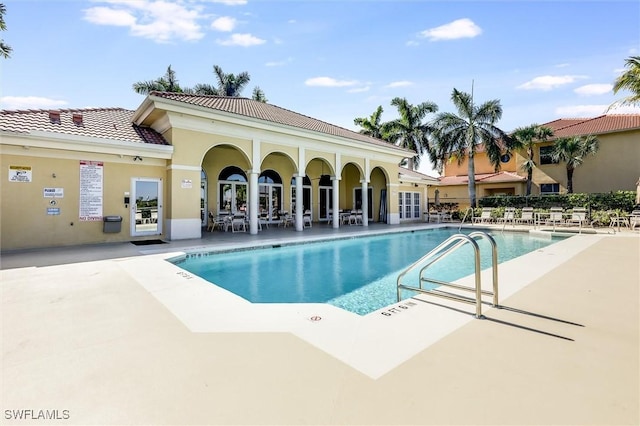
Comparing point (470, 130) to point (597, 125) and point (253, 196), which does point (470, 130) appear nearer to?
point (597, 125)

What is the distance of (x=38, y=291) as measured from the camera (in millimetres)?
4875

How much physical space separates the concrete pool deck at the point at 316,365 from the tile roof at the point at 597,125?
82.7ft

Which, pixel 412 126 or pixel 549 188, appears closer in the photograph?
pixel 549 188

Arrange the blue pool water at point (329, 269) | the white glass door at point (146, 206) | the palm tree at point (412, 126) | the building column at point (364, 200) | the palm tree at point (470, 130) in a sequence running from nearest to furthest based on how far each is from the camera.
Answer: the blue pool water at point (329, 269) < the white glass door at point (146, 206) < the building column at point (364, 200) < the palm tree at point (470, 130) < the palm tree at point (412, 126)

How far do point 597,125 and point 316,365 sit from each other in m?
31.4

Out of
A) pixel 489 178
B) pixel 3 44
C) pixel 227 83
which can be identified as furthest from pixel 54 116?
pixel 489 178

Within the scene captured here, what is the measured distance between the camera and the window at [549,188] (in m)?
24.7

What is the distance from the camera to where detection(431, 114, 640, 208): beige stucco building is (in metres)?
21.9

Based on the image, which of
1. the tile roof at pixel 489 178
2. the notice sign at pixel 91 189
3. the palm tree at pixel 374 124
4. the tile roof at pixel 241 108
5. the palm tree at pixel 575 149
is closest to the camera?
the notice sign at pixel 91 189

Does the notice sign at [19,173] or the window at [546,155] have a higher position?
the window at [546,155]

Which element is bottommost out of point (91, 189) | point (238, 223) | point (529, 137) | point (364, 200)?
point (238, 223)

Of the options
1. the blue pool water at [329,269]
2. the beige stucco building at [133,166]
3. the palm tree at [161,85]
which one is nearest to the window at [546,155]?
the blue pool water at [329,269]

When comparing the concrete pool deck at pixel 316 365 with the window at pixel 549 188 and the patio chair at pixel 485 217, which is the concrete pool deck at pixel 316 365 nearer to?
the patio chair at pixel 485 217

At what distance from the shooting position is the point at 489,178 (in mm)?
27453
